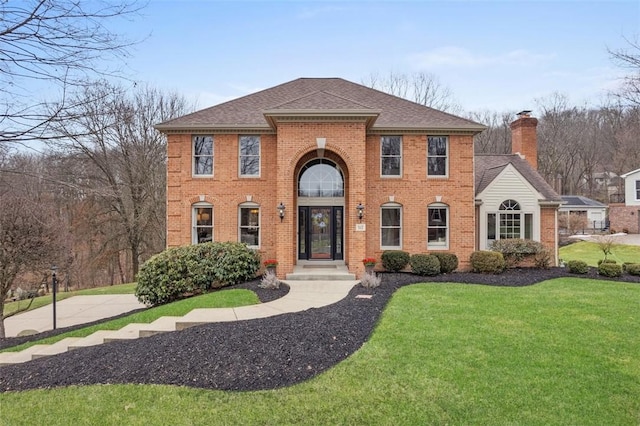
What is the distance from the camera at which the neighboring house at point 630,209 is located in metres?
31.6

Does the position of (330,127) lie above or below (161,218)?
above

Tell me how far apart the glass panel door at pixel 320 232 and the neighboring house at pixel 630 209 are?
1301 inches

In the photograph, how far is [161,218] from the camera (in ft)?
76.7

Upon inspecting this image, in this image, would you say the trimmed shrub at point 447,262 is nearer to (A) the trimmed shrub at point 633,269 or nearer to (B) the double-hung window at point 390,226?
(B) the double-hung window at point 390,226

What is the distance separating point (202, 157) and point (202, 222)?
2591mm

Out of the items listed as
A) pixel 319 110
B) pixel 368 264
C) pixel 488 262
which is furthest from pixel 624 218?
pixel 319 110

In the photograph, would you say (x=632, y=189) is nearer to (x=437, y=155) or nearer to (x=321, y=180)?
(x=437, y=155)

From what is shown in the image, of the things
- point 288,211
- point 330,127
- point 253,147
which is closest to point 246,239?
point 288,211

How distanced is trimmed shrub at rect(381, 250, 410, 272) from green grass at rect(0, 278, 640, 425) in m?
6.21

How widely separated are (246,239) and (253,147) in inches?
145

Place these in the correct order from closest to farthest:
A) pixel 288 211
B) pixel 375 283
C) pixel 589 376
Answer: pixel 589 376
pixel 375 283
pixel 288 211

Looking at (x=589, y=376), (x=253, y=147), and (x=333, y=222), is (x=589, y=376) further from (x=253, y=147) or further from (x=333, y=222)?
(x=253, y=147)

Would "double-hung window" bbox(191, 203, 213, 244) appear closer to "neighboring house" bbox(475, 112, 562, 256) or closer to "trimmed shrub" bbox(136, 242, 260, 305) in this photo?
"trimmed shrub" bbox(136, 242, 260, 305)

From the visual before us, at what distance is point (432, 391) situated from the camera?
4344 millimetres
